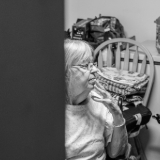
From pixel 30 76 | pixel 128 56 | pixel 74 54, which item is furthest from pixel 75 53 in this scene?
pixel 128 56

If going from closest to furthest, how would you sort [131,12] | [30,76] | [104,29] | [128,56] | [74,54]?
[30,76] < [74,54] < [128,56] < [104,29] < [131,12]

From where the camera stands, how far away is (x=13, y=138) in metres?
0.47

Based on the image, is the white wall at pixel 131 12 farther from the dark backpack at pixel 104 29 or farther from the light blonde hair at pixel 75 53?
the light blonde hair at pixel 75 53

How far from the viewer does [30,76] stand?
0.46 m

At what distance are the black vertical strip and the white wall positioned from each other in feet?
6.57

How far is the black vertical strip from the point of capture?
42cm

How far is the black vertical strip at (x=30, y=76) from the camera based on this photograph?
416 millimetres

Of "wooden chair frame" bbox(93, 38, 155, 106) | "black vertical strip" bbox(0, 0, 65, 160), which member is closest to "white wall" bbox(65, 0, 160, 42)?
"wooden chair frame" bbox(93, 38, 155, 106)

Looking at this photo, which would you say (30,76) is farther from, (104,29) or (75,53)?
(104,29)

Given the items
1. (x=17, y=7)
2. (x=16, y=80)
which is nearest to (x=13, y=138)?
(x=16, y=80)

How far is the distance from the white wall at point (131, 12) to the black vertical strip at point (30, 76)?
2.00 metres

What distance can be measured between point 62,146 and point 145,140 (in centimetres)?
171

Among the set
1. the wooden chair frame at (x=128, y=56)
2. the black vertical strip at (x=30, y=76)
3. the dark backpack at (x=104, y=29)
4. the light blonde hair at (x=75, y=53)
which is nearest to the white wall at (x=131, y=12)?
the dark backpack at (x=104, y=29)

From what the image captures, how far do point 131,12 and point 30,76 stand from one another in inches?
88.5
